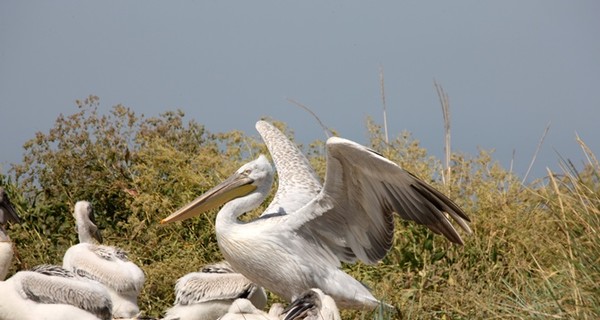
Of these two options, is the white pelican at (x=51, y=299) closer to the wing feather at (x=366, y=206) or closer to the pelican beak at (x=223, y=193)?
the pelican beak at (x=223, y=193)

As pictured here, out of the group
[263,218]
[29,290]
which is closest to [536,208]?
[263,218]

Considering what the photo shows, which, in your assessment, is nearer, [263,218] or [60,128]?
[263,218]

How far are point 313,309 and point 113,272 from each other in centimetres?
230

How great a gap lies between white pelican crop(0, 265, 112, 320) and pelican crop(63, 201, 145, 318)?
0.49 metres

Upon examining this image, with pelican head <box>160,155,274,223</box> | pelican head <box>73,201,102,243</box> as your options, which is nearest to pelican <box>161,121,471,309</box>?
pelican head <box>160,155,274,223</box>

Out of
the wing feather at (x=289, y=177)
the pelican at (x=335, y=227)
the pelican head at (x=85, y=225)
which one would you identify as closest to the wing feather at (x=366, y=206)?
the pelican at (x=335, y=227)

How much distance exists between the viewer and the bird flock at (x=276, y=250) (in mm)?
6855

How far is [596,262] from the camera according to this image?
18.9 feet

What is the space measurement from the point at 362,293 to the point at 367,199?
581 millimetres

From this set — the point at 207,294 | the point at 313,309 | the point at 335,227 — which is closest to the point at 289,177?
the point at 335,227

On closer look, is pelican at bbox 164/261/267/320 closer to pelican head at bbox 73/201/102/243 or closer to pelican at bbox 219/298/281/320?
pelican at bbox 219/298/281/320

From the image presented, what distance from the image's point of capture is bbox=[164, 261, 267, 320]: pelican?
7.37 m

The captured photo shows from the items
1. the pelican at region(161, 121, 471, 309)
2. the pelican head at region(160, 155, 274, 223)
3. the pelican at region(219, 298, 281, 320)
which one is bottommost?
the pelican at region(219, 298, 281, 320)

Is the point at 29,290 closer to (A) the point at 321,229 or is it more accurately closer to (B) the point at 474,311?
(A) the point at 321,229
